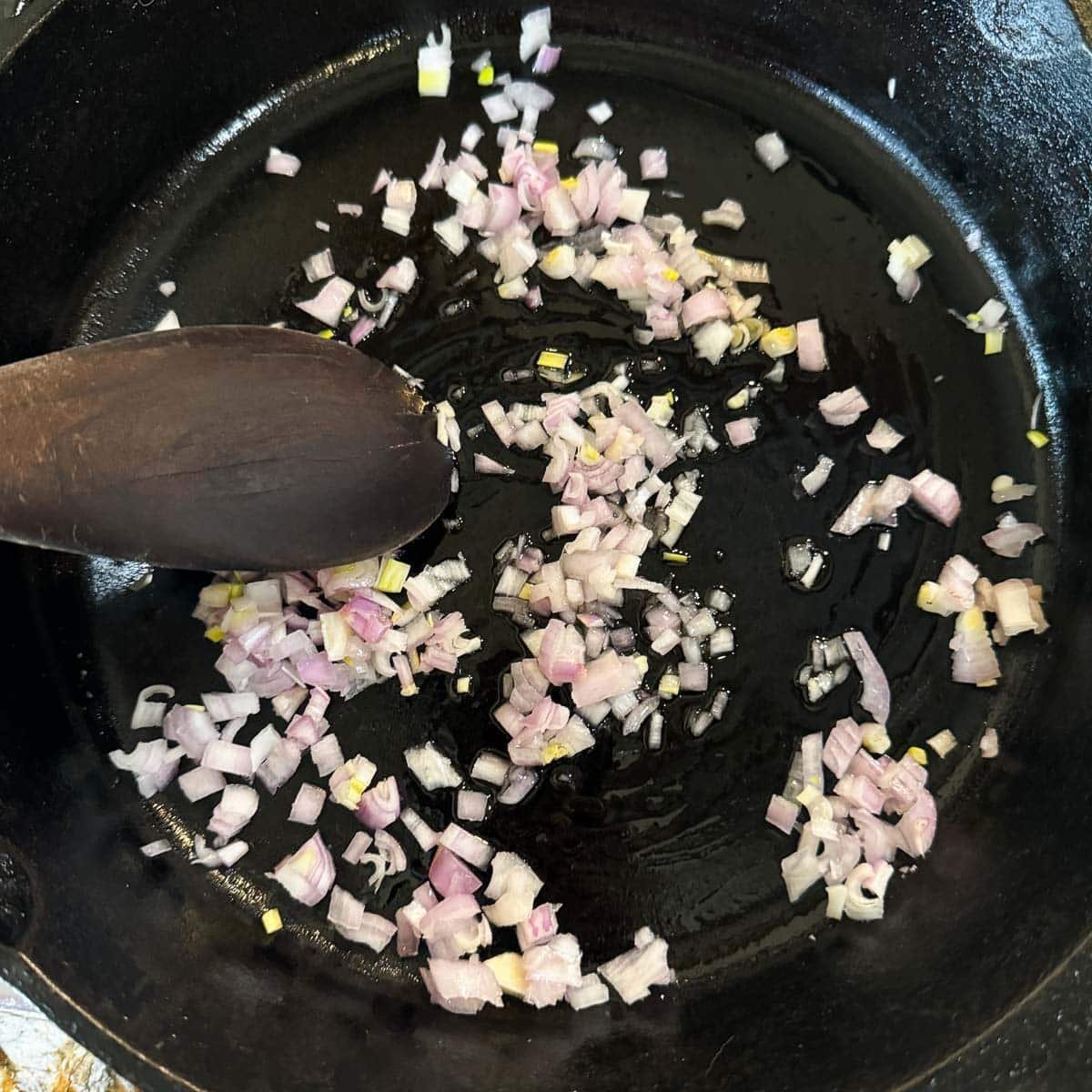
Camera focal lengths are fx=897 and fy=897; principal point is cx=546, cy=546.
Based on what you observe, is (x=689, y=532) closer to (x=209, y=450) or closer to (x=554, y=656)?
(x=554, y=656)

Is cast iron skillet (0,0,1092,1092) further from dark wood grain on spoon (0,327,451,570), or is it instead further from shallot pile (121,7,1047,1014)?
dark wood grain on spoon (0,327,451,570)

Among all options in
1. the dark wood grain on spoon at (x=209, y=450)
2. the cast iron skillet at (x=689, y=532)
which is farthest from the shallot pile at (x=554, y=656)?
the dark wood grain on spoon at (x=209, y=450)

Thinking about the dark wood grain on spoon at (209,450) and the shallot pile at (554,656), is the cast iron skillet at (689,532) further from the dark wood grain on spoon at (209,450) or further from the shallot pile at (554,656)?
the dark wood grain on spoon at (209,450)

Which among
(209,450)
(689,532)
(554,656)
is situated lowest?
(554,656)

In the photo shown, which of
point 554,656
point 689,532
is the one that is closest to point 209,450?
point 554,656

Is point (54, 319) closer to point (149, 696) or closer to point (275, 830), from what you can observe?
point (149, 696)

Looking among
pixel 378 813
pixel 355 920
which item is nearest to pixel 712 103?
pixel 378 813
